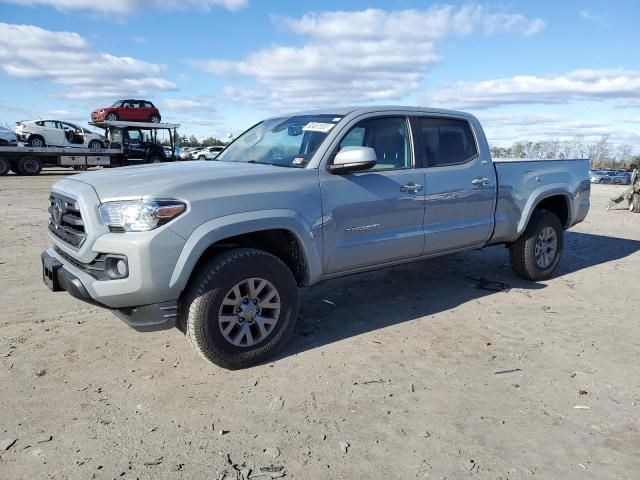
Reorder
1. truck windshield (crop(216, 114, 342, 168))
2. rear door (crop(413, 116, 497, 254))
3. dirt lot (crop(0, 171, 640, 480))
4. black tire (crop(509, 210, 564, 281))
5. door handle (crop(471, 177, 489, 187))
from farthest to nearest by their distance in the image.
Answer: black tire (crop(509, 210, 564, 281)) < door handle (crop(471, 177, 489, 187)) < rear door (crop(413, 116, 497, 254)) < truck windshield (crop(216, 114, 342, 168)) < dirt lot (crop(0, 171, 640, 480))

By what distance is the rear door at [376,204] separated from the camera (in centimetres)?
389

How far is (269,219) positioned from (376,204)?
40.6 inches

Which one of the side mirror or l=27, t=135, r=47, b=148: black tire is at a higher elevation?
l=27, t=135, r=47, b=148: black tire

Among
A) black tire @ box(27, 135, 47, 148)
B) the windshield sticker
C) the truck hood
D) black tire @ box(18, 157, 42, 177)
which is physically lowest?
black tire @ box(18, 157, 42, 177)

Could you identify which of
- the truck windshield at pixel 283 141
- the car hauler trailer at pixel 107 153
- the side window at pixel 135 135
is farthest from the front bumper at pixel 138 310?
the side window at pixel 135 135

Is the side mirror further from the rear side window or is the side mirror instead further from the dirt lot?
the dirt lot

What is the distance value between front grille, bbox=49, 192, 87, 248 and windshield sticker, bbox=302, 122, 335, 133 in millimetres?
1917

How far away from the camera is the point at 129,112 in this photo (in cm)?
2708

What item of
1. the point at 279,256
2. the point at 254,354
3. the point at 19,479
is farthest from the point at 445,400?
the point at 19,479

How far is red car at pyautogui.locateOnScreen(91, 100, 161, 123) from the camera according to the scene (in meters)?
26.5

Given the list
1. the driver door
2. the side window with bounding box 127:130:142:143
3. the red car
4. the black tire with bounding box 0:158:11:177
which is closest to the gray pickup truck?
the black tire with bounding box 0:158:11:177

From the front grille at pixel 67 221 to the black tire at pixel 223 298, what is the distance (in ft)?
2.69

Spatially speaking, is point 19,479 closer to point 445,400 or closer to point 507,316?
point 445,400

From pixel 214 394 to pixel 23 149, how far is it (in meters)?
21.6
